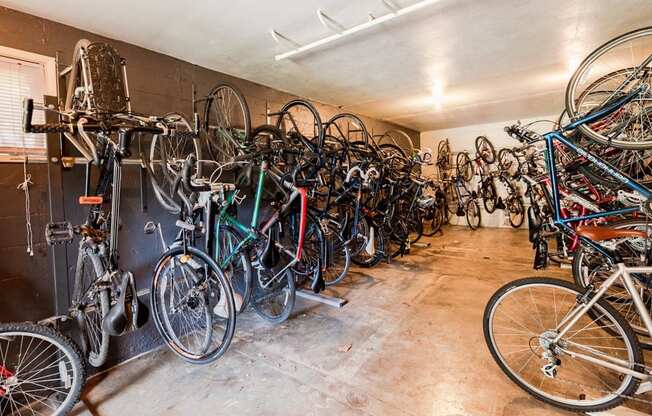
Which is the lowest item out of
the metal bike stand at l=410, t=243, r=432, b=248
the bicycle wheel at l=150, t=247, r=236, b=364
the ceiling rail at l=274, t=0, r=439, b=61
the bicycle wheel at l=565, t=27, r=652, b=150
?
the metal bike stand at l=410, t=243, r=432, b=248

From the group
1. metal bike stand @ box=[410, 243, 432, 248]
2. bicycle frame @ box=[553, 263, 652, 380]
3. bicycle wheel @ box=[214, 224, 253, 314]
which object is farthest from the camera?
metal bike stand @ box=[410, 243, 432, 248]

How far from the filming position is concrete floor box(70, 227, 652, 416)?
167 cm

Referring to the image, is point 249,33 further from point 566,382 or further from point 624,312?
point 624,312

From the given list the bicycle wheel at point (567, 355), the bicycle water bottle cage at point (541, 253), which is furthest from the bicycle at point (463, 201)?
the bicycle wheel at point (567, 355)

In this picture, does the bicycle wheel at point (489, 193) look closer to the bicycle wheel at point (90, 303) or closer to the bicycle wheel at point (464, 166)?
the bicycle wheel at point (464, 166)

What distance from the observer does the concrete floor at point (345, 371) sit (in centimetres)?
167

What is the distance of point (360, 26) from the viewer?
1972mm

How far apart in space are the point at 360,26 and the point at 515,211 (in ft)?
21.9

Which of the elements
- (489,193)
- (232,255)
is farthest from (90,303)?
(489,193)

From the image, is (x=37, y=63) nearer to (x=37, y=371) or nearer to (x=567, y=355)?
(x=37, y=371)

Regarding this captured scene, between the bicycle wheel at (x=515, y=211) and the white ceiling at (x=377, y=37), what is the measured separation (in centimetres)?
354

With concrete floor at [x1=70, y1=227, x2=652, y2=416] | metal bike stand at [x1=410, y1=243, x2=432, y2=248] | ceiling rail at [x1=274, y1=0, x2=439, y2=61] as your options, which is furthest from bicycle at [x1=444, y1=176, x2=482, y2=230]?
ceiling rail at [x1=274, y1=0, x2=439, y2=61]

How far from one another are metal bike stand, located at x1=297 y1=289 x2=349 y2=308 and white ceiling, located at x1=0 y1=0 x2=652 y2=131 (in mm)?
2401

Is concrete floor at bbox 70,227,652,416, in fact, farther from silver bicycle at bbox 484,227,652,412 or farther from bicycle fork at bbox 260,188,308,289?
bicycle fork at bbox 260,188,308,289
